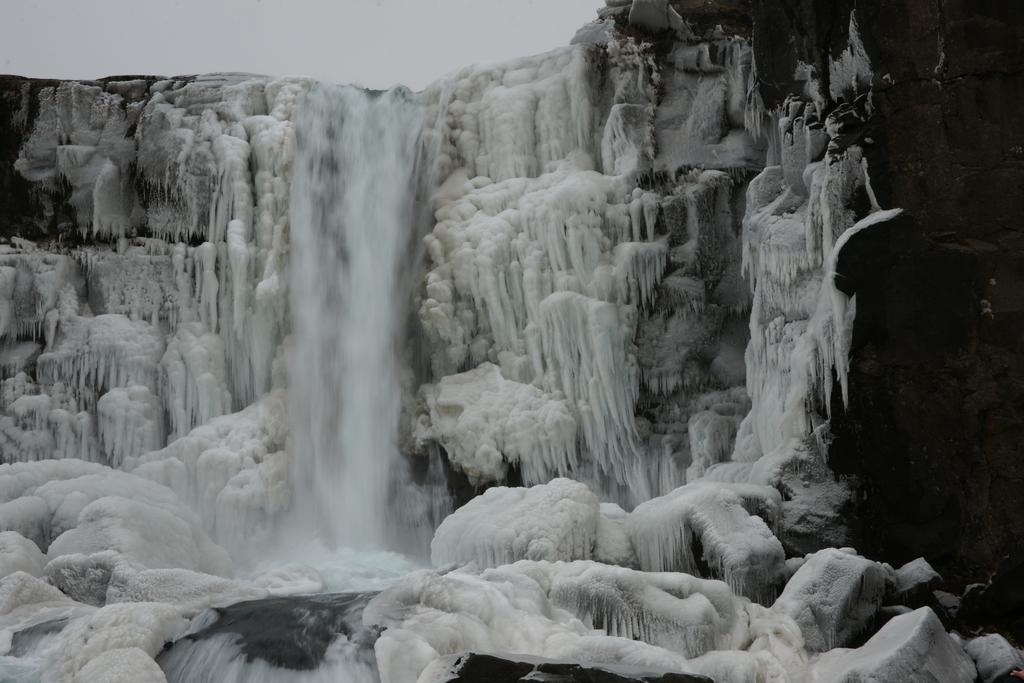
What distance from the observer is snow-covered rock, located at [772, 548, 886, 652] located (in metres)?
6.50

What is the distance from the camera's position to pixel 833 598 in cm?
663

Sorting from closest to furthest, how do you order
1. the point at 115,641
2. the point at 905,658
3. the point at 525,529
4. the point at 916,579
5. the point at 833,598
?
the point at 905,658
the point at 115,641
the point at 833,598
the point at 916,579
the point at 525,529

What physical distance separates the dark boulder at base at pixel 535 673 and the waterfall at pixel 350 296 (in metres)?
6.23

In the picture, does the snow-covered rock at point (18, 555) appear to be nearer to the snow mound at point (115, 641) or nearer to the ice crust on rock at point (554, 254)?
the snow mound at point (115, 641)

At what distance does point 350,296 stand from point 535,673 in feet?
25.0

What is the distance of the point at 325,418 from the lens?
11758mm

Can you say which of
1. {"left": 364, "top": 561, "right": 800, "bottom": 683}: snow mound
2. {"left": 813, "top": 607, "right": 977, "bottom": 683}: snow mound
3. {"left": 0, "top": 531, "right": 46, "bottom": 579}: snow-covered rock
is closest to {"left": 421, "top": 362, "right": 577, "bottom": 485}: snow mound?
{"left": 364, "top": 561, "right": 800, "bottom": 683}: snow mound

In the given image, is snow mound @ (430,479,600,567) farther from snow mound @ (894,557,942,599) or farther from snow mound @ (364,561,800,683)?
snow mound @ (894,557,942,599)

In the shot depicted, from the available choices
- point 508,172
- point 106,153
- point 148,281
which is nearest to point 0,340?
point 148,281

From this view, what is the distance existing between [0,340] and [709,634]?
907 centimetres

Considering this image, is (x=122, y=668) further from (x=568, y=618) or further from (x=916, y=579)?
(x=916, y=579)

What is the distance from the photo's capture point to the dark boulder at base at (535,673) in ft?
16.8

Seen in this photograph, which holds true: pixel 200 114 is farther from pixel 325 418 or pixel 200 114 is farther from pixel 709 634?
pixel 709 634

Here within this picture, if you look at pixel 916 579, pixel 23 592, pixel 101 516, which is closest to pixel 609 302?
pixel 916 579
